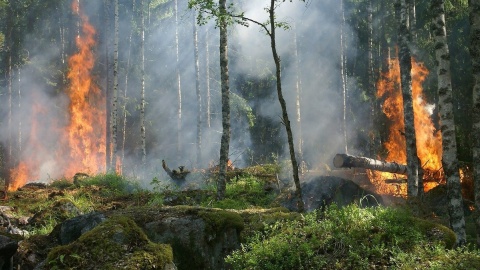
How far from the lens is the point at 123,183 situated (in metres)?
18.1

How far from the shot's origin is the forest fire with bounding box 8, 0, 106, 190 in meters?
30.0

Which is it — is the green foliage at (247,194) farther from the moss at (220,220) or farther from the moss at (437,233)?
the moss at (437,233)

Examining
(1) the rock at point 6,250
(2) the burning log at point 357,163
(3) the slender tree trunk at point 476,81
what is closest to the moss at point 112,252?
(1) the rock at point 6,250

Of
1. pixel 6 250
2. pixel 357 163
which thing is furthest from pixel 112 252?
pixel 357 163

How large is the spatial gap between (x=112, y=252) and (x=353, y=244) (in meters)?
2.90

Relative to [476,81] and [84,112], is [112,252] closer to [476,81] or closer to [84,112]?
[476,81]

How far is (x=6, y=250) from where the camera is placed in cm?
624

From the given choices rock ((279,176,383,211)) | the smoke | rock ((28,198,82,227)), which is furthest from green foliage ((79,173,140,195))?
the smoke

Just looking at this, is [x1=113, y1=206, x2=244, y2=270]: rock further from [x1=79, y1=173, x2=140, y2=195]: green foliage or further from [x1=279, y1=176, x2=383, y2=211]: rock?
[x1=79, y1=173, x2=140, y2=195]: green foliage

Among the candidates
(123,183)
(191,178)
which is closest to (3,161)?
(123,183)

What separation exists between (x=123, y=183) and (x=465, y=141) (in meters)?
14.1

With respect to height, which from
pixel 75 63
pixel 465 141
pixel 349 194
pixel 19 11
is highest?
pixel 19 11

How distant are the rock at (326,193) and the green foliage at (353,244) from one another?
7060 millimetres

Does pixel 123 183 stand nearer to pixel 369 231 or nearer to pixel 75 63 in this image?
pixel 369 231
